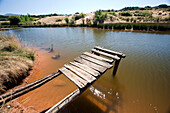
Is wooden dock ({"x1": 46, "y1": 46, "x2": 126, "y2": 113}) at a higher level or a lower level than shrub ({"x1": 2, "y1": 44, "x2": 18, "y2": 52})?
lower

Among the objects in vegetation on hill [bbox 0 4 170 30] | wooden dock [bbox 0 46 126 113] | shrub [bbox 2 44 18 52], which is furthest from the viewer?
vegetation on hill [bbox 0 4 170 30]

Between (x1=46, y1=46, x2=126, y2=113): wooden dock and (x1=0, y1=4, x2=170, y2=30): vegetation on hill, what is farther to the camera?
(x1=0, y1=4, x2=170, y2=30): vegetation on hill

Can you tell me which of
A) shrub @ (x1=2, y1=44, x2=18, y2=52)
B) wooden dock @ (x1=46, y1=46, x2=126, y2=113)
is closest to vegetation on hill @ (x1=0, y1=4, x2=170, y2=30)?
shrub @ (x1=2, y1=44, x2=18, y2=52)

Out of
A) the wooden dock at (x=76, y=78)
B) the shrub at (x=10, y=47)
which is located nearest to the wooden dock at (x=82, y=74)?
the wooden dock at (x=76, y=78)

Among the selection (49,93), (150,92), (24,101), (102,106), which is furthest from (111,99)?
(24,101)

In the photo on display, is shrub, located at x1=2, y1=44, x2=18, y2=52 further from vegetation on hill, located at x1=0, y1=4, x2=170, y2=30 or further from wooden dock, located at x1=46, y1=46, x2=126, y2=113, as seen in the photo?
vegetation on hill, located at x1=0, y1=4, x2=170, y2=30

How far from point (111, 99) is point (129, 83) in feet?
4.52

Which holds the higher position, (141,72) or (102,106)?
(141,72)

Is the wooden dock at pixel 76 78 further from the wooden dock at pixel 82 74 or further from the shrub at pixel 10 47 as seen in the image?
the shrub at pixel 10 47

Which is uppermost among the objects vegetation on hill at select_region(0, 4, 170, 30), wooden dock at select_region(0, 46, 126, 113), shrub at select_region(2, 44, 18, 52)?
vegetation on hill at select_region(0, 4, 170, 30)

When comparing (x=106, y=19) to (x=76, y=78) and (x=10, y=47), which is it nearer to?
(x=10, y=47)

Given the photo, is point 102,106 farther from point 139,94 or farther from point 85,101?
point 139,94

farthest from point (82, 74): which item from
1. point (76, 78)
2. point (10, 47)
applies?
point (10, 47)

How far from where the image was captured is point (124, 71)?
15.0ft
